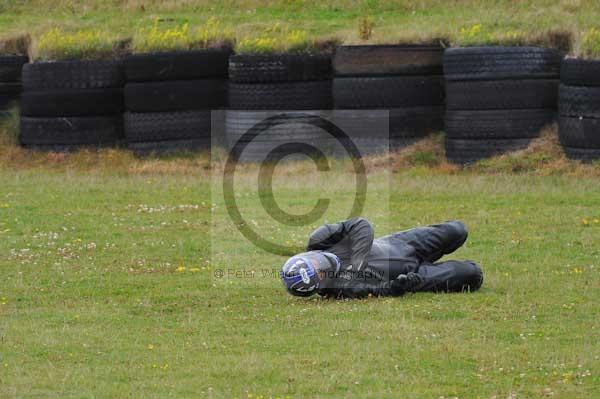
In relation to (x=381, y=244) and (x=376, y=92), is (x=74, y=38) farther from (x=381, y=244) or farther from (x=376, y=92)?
(x=381, y=244)

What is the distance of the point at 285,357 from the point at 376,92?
11.2m

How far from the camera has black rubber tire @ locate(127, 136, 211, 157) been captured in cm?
1994

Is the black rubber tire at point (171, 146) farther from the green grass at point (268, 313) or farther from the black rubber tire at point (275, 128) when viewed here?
the green grass at point (268, 313)

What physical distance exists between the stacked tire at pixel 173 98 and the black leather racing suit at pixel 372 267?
10.0 meters

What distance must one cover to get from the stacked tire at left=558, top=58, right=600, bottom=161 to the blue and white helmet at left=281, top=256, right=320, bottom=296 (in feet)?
27.8

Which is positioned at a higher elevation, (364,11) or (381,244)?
(364,11)

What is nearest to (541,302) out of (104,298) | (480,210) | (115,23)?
(104,298)

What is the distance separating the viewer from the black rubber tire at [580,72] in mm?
16875

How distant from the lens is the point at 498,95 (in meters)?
17.8

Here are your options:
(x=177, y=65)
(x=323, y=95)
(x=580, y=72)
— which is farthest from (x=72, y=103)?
(x=580, y=72)

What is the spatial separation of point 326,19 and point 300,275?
1395 cm

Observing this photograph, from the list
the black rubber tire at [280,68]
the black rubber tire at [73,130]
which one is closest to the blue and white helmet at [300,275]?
the black rubber tire at [280,68]

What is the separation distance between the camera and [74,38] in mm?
21188

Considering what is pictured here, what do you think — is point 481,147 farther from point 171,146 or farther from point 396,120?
point 171,146
